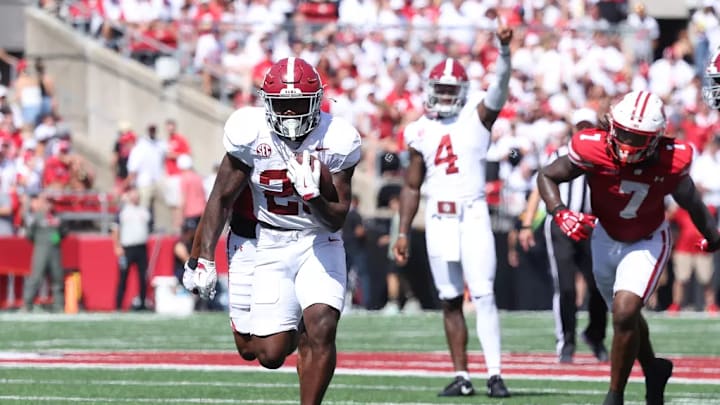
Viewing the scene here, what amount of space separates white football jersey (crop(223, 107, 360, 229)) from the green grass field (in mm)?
1614

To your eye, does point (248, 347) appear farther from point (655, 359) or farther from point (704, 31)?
point (704, 31)

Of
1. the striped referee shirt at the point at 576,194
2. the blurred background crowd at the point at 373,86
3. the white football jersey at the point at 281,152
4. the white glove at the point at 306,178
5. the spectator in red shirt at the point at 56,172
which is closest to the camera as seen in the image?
the white glove at the point at 306,178

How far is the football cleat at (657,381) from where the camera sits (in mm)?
8422

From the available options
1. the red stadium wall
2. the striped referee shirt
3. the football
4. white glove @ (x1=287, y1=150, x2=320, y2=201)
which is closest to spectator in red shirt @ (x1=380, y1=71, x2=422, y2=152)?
the red stadium wall

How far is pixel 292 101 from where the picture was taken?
733 centimetres

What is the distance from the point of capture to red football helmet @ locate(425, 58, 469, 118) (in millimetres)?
10188

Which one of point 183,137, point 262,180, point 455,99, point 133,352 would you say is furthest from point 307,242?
point 183,137

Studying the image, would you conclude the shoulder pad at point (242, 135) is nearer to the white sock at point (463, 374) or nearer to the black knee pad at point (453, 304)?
the white sock at point (463, 374)

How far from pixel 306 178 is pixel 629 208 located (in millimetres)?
2058

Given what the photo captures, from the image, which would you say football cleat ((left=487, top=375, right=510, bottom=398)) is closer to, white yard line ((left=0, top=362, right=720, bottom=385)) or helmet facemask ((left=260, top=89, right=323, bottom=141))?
white yard line ((left=0, top=362, right=720, bottom=385))

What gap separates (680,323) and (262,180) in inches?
386

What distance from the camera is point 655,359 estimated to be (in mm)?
8477

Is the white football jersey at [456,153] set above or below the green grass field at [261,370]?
above

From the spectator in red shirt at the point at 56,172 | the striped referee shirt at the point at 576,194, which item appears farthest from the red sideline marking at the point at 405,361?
the spectator in red shirt at the point at 56,172
